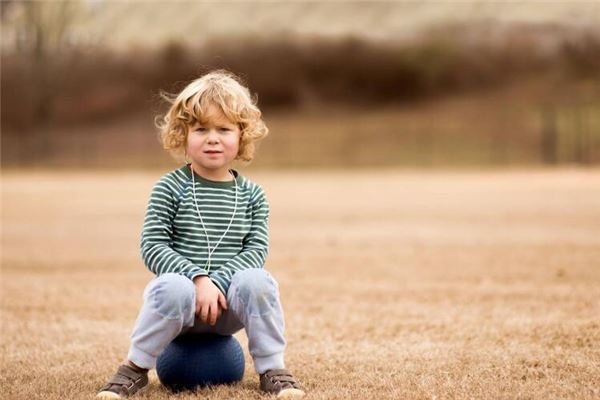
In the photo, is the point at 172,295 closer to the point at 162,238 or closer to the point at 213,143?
the point at 162,238

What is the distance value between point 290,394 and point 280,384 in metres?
0.07

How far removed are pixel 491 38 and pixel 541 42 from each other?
276 centimetres

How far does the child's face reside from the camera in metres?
3.96

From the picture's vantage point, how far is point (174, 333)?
12.3 feet

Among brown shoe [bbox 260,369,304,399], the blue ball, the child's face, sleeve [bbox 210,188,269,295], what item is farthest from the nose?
brown shoe [bbox 260,369,304,399]

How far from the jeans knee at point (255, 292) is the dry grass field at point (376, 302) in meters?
0.37

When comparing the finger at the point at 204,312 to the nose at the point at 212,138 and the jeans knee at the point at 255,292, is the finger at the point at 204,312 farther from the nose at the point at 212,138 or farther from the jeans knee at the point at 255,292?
the nose at the point at 212,138

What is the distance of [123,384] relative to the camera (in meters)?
3.80

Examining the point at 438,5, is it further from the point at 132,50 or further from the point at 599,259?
the point at 599,259

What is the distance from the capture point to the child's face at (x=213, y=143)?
396 centimetres

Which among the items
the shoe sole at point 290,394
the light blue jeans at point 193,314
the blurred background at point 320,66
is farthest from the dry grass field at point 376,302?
the blurred background at point 320,66

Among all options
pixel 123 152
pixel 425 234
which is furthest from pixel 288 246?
pixel 123 152

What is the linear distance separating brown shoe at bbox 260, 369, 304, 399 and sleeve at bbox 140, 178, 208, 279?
0.48 metres

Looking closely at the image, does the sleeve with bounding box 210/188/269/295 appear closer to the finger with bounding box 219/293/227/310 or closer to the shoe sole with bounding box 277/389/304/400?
the finger with bounding box 219/293/227/310
